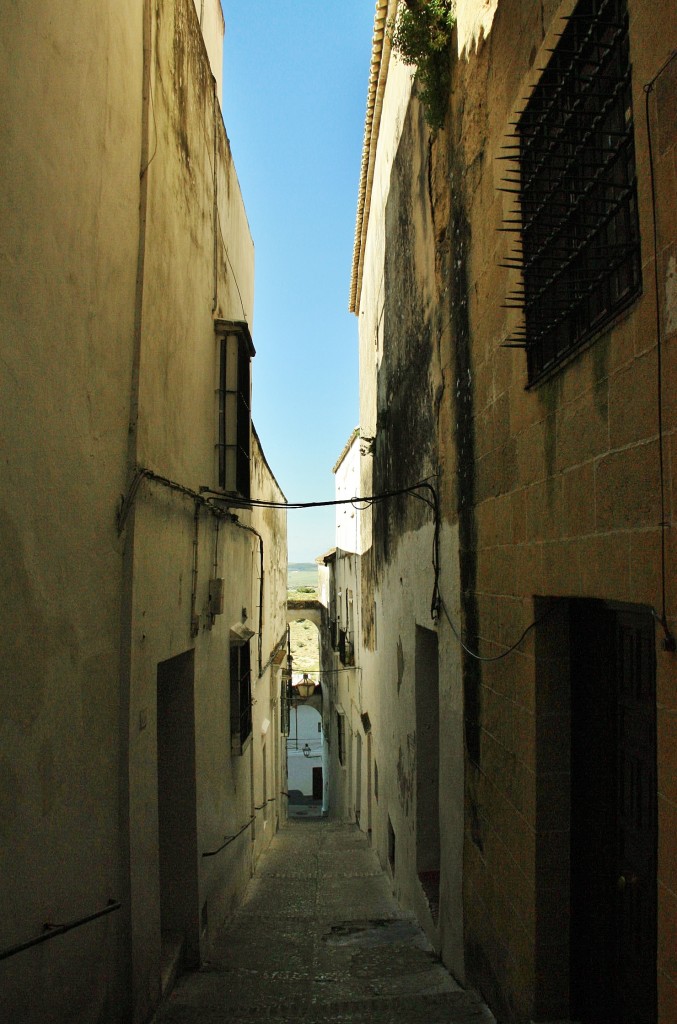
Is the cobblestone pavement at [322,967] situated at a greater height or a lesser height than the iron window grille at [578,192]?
lesser

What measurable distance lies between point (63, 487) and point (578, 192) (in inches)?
102

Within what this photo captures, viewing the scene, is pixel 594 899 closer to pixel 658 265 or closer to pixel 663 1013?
pixel 663 1013

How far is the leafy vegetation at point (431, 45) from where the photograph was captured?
213 inches

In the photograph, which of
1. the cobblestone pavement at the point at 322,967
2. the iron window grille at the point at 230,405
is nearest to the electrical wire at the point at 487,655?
the cobblestone pavement at the point at 322,967

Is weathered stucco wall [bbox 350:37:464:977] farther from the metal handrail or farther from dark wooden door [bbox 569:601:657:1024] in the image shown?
the metal handrail

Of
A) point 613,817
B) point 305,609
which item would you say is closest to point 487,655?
point 613,817

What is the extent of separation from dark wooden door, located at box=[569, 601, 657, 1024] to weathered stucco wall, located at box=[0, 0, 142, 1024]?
2429 millimetres

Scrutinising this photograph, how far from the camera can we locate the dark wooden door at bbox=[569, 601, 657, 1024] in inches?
121

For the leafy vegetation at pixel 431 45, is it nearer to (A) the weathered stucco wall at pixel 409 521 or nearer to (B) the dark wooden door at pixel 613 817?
(A) the weathered stucco wall at pixel 409 521

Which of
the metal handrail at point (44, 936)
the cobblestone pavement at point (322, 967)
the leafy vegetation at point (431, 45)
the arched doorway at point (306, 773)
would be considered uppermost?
the leafy vegetation at point (431, 45)

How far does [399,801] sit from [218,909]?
7.50 feet

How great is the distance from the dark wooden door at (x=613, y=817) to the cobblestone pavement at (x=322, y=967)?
3.98 feet

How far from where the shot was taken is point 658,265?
240 centimetres

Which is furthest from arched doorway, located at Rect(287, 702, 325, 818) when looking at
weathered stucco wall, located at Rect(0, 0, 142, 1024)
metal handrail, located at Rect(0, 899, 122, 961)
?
metal handrail, located at Rect(0, 899, 122, 961)
